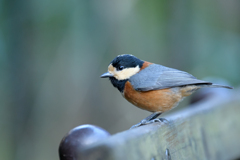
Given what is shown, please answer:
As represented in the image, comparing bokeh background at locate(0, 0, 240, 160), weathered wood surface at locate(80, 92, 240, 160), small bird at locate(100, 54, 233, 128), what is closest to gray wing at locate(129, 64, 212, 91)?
small bird at locate(100, 54, 233, 128)

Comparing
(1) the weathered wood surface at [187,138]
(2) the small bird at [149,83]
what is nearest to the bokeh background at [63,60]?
(2) the small bird at [149,83]

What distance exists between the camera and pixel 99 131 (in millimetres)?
1544

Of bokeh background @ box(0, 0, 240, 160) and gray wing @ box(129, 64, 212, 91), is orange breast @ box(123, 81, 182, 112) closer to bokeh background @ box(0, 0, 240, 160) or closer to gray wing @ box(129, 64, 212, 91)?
gray wing @ box(129, 64, 212, 91)

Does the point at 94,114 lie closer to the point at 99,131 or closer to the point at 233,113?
the point at 233,113

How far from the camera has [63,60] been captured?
4.75 meters

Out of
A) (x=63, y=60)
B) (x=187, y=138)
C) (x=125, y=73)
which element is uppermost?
(x=125, y=73)

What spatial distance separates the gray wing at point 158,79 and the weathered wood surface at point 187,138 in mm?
320

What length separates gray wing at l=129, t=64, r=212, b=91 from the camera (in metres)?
2.73

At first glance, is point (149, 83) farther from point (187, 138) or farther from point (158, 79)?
point (187, 138)

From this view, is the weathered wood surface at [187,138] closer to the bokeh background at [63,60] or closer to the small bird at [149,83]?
the small bird at [149,83]

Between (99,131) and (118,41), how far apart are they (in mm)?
3738

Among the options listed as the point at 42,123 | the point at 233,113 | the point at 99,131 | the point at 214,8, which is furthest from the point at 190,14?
the point at 99,131

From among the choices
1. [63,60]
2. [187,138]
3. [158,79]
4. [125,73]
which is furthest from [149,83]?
[63,60]

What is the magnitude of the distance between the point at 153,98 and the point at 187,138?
27.8 inches
